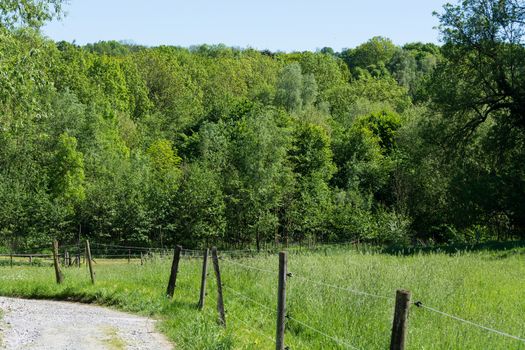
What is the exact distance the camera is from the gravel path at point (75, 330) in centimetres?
1037

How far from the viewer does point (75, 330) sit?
11.7 metres

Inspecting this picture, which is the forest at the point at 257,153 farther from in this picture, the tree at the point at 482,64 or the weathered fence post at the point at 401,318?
the weathered fence post at the point at 401,318

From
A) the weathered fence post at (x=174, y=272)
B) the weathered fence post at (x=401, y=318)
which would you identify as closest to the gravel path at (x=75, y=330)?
the weathered fence post at (x=174, y=272)

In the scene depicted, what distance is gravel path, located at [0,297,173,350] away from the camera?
34.0ft

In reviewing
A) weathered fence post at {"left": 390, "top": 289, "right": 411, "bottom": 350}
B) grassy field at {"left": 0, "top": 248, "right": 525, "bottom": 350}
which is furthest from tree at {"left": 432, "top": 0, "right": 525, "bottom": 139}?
weathered fence post at {"left": 390, "top": 289, "right": 411, "bottom": 350}

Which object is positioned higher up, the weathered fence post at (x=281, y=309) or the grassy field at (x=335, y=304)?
the weathered fence post at (x=281, y=309)

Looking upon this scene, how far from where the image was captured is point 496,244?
2706cm

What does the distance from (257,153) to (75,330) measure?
4559cm

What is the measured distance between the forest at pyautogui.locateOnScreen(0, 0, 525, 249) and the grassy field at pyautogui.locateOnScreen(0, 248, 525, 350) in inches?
295

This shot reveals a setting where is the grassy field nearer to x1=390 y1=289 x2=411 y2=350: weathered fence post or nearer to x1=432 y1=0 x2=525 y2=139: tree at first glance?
x1=390 y1=289 x2=411 y2=350: weathered fence post

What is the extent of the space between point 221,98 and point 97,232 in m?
39.6

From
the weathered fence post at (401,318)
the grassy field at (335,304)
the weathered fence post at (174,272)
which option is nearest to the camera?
the weathered fence post at (401,318)

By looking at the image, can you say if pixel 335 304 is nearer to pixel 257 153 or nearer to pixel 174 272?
pixel 174 272

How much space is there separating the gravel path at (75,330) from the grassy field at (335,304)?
54 cm
